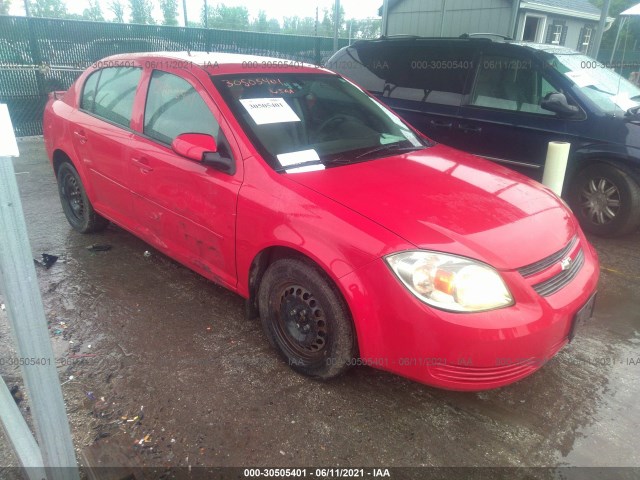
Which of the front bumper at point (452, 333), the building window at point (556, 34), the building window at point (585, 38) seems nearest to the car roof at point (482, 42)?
the front bumper at point (452, 333)

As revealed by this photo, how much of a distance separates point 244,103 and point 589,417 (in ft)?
8.37

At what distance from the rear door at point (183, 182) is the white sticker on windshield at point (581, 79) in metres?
3.62

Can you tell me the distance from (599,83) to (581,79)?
268mm

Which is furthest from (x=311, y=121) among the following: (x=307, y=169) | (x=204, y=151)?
(x=204, y=151)

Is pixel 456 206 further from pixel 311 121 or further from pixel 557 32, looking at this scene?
pixel 557 32

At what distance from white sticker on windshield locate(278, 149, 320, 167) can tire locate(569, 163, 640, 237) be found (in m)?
3.14

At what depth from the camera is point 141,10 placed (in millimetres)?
22562

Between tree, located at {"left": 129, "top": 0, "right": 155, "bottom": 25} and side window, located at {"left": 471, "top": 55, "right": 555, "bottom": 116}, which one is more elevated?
tree, located at {"left": 129, "top": 0, "right": 155, "bottom": 25}

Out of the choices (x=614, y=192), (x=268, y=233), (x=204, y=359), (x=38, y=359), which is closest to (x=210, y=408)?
(x=204, y=359)

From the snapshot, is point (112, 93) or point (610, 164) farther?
point (610, 164)

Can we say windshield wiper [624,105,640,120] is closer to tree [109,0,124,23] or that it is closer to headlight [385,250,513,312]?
headlight [385,250,513,312]

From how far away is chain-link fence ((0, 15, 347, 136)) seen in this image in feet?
26.1

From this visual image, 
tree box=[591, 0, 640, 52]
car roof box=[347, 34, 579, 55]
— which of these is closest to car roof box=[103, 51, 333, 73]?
car roof box=[347, 34, 579, 55]

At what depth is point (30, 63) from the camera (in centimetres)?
816
